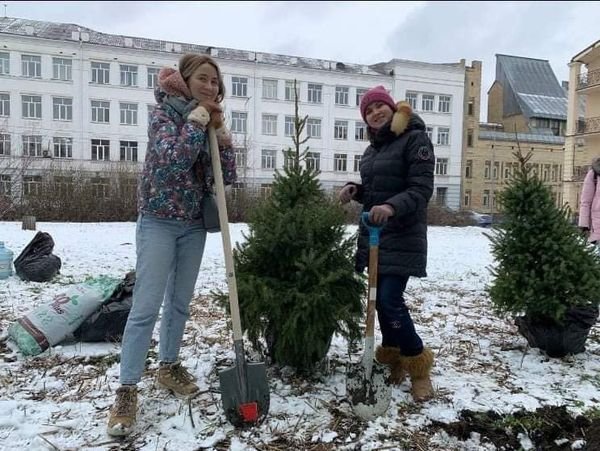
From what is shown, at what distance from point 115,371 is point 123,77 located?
125 feet

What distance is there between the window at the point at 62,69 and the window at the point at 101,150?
4.67 meters

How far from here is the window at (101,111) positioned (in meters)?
37.8

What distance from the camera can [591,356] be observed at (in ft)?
14.4

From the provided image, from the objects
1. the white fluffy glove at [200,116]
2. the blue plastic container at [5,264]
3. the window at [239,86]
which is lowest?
the blue plastic container at [5,264]

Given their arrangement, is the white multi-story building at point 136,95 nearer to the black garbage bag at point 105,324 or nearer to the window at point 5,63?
the window at point 5,63

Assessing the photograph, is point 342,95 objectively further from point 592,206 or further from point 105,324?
point 105,324

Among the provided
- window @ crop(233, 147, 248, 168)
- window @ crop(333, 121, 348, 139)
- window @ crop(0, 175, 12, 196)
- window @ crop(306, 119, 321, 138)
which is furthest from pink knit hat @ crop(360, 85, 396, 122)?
window @ crop(333, 121, 348, 139)

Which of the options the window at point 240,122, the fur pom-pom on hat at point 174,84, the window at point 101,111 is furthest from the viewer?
the window at point 240,122

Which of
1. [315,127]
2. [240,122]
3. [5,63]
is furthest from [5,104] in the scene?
[315,127]

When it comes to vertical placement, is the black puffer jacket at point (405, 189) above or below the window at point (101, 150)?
below

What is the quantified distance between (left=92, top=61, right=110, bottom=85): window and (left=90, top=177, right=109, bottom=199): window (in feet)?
50.6

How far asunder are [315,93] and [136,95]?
45.5 ft

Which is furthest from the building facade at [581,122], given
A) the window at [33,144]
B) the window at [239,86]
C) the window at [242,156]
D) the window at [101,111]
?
the window at [33,144]

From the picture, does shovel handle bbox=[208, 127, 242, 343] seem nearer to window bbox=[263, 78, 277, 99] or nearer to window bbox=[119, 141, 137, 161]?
window bbox=[119, 141, 137, 161]
